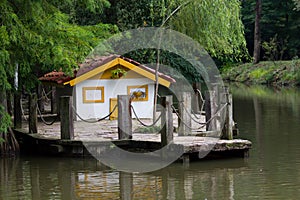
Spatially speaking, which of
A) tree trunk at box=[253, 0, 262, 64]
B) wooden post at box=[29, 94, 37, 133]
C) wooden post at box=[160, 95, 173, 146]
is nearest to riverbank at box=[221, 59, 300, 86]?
tree trunk at box=[253, 0, 262, 64]

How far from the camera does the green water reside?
45.3 feet

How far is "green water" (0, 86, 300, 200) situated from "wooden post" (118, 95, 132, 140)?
1.00 m

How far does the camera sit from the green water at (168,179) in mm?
13820

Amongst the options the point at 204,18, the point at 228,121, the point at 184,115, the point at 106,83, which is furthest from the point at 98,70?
the point at 228,121

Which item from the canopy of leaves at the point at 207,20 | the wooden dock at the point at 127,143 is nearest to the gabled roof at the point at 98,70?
the canopy of leaves at the point at 207,20

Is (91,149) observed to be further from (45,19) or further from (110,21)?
(110,21)

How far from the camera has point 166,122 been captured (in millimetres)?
16734

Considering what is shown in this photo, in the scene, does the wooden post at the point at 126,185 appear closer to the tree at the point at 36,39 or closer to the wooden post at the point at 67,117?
the wooden post at the point at 67,117

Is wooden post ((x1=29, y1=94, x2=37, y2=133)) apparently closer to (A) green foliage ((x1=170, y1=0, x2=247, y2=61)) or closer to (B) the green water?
(B) the green water

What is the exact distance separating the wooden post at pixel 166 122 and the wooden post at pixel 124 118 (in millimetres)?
1251

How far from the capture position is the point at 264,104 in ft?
117

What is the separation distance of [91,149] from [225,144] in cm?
337

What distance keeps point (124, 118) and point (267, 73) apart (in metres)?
39.3

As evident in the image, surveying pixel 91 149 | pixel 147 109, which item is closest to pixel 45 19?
pixel 91 149
